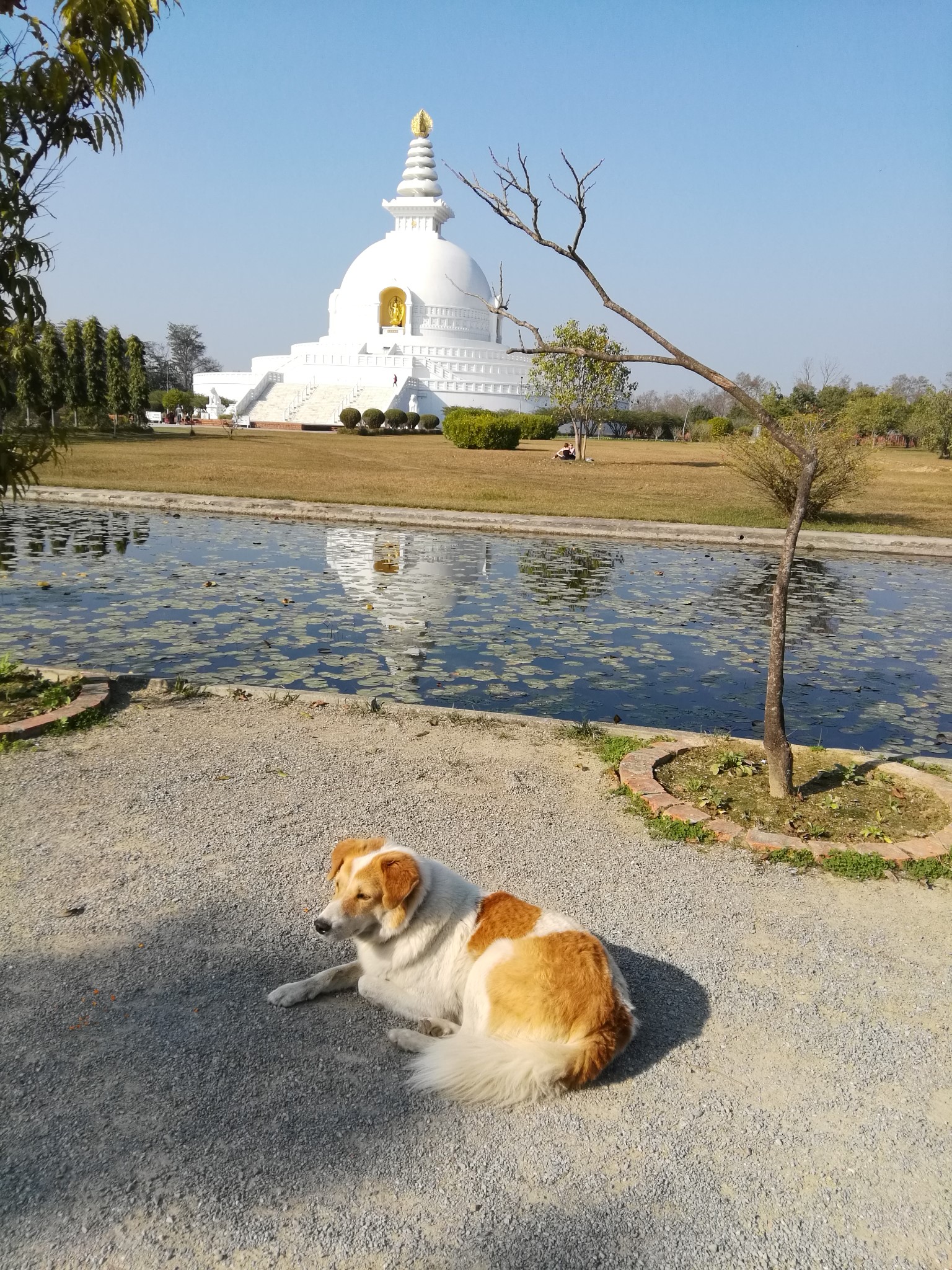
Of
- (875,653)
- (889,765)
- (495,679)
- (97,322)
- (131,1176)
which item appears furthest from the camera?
(97,322)

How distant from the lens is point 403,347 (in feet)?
181

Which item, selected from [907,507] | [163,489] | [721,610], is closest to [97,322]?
[163,489]

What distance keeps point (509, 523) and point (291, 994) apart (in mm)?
13998

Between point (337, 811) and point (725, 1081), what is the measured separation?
7.51ft

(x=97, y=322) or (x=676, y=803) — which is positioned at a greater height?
(x=97, y=322)

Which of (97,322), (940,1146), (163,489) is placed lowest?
(940,1146)

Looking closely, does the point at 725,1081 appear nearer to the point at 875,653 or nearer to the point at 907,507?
the point at 875,653

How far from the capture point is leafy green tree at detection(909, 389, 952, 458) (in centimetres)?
4156

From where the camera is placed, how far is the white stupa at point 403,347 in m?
50.8

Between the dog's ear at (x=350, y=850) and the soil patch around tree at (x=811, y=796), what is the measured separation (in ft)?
7.28

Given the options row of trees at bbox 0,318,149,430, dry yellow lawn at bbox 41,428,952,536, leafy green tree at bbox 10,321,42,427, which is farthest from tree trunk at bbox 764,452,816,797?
row of trees at bbox 0,318,149,430

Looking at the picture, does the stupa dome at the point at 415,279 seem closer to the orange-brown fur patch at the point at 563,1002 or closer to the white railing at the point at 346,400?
the white railing at the point at 346,400

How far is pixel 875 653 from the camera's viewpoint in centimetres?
880

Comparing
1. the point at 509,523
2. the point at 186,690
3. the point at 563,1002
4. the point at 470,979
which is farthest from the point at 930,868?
the point at 509,523
